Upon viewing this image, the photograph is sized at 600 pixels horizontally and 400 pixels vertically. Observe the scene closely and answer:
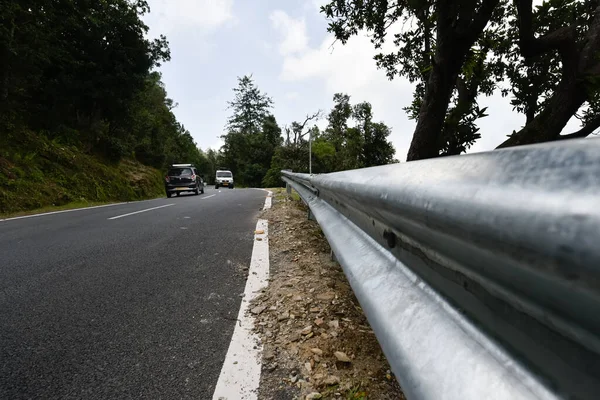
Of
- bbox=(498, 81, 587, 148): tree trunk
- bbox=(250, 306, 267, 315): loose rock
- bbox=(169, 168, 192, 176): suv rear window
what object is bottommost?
bbox=(250, 306, 267, 315): loose rock

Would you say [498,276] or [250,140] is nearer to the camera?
[498,276]

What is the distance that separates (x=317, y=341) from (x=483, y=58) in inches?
328

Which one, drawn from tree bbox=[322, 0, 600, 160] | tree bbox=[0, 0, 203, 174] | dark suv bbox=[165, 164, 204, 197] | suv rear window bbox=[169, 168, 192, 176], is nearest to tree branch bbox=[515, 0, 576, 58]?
tree bbox=[322, 0, 600, 160]

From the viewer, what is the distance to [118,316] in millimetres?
2037

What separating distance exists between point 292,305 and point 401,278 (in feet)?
3.98

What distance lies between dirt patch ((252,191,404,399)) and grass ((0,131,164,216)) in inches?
419

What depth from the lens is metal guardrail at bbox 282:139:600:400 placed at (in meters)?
0.35

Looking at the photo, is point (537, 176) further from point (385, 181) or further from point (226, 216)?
point (226, 216)

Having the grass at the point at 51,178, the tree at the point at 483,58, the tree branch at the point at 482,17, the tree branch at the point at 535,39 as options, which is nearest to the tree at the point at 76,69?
the grass at the point at 51,178

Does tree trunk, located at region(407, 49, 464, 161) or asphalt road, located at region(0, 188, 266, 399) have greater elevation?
tree trunk, located at region(407, 49, 464, 161)

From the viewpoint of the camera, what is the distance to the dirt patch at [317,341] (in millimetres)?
1323

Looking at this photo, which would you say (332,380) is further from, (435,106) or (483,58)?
(483,58)

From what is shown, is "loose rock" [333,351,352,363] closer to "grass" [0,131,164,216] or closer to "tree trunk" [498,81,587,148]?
"tree trunk" [498,81,587,148]

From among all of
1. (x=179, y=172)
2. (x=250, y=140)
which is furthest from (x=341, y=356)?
(x=250, y=140)
